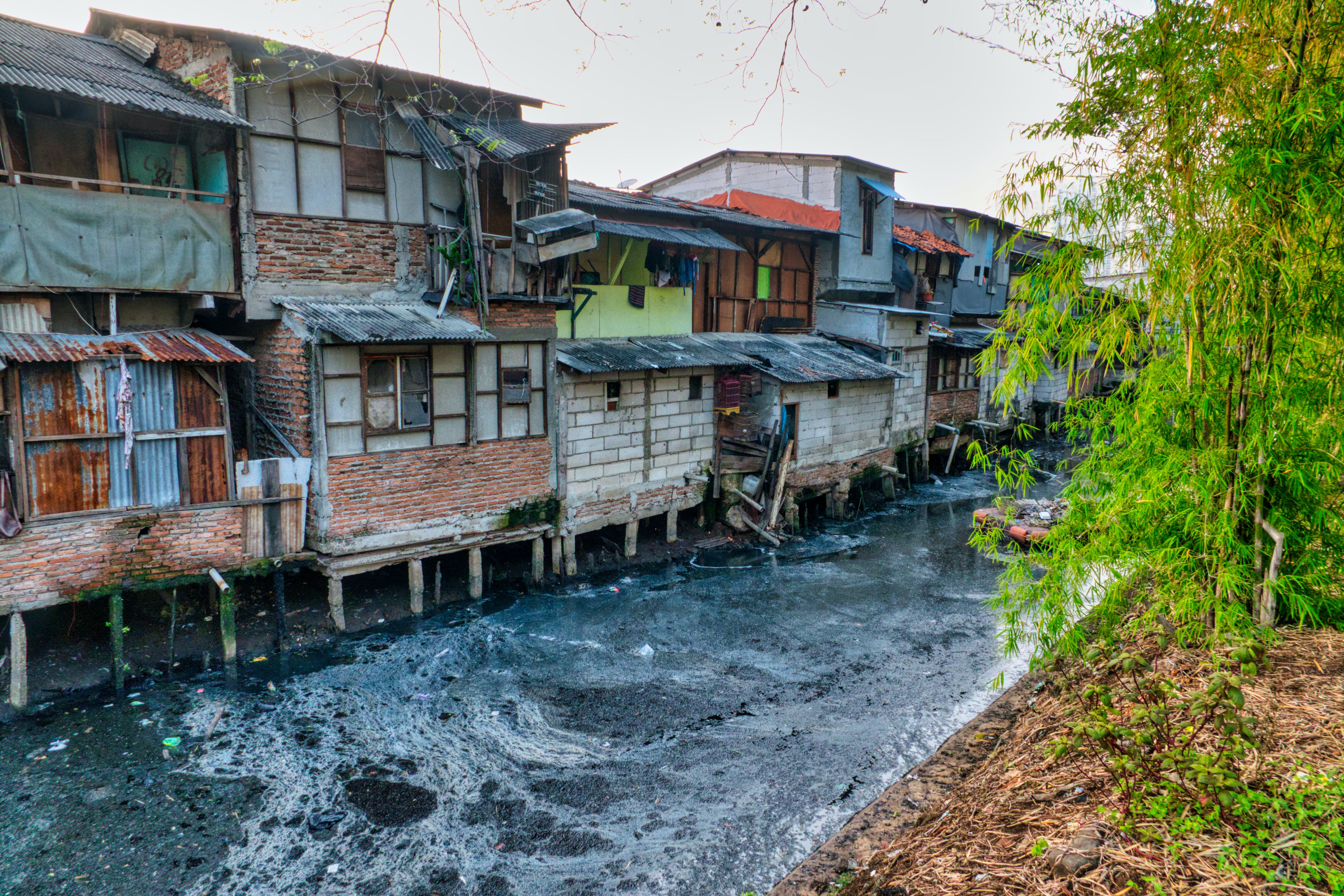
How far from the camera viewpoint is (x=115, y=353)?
9414mm

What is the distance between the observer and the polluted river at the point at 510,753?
691cm

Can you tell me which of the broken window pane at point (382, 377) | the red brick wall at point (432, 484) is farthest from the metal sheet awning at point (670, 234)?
the broken window pane at point (382, 377)

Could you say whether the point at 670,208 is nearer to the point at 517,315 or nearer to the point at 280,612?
the point at 517,315

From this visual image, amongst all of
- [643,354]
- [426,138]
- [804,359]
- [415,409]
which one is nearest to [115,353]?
[415,409]

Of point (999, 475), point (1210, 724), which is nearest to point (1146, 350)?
point (999, 475)

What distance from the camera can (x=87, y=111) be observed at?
390 inches

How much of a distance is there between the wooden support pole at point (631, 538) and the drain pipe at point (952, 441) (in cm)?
1221

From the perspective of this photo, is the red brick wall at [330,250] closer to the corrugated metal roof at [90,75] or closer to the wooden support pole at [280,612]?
the corrugated metal roof at [90,75]

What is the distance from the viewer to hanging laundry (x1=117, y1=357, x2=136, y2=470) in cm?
950

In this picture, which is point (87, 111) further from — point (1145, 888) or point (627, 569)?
point (1145, 888)

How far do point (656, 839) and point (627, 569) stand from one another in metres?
7.93

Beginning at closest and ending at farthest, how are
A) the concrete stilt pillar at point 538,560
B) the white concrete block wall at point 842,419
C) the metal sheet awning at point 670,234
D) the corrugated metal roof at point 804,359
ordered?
the concrete stilt pillar at point 538,560
the metal sheet awning at point 670,234
the corrugated metal roof at point 804,359
the white concrete block wall at point 842,419

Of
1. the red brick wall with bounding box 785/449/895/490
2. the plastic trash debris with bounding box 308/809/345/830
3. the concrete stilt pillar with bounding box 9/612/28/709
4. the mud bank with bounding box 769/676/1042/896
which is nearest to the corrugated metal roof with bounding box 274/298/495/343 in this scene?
the concrete stilt pillar with bounding box 9/612/28/709

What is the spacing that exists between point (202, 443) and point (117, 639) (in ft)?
8.32
